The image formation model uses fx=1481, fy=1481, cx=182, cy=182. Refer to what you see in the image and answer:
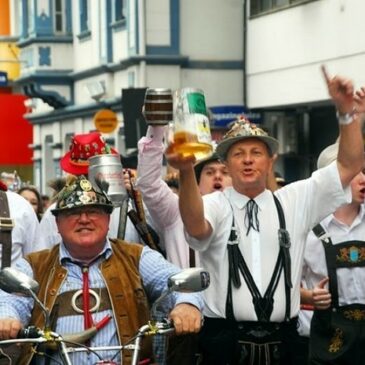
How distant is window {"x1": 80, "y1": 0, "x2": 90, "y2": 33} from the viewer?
3244 centimetres

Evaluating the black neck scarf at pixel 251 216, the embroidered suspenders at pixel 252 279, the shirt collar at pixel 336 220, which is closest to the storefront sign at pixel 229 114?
the shirt collar at pixel 336 220

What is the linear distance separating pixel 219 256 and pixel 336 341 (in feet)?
5.18

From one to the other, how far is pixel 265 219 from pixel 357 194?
1.35 meters

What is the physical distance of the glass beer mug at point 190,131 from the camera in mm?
6699

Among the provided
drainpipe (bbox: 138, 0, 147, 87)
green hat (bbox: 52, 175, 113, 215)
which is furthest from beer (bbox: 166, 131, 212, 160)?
drainpipe (bbox: 138, 0, 147, 87)

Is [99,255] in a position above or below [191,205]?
below

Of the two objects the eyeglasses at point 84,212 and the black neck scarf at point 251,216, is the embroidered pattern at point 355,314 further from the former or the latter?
the eyeglasses at point 84,212

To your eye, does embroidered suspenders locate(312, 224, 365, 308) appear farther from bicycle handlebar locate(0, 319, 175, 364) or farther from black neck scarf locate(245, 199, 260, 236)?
bicycle handlebar locate(0, 319, 175, 364)

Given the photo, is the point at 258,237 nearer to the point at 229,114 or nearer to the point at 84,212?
the point at 84,212

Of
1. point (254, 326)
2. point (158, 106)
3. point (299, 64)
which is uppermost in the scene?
point (299, 64)

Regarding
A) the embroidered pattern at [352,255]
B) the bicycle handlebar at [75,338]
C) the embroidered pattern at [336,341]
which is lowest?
the embroidered pattern at [336,341]

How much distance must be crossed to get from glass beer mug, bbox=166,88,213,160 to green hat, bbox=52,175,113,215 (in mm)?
528

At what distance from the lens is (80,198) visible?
23.2ft

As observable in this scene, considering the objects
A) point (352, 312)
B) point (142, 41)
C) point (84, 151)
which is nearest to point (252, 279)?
point (352, 312)
